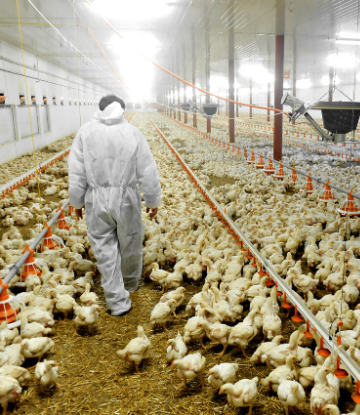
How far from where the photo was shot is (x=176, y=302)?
11.4 ft

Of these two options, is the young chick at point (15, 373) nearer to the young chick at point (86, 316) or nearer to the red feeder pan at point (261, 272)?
the young chick at point (86, 316)

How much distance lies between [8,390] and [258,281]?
2.46 m

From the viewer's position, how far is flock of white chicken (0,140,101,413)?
8.62 ft

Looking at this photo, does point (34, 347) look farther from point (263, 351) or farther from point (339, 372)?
point (339, 372)

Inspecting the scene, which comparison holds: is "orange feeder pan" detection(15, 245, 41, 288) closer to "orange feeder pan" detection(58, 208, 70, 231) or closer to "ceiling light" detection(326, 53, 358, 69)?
"orange feeder pan" detection(58, 208, 70, 231)

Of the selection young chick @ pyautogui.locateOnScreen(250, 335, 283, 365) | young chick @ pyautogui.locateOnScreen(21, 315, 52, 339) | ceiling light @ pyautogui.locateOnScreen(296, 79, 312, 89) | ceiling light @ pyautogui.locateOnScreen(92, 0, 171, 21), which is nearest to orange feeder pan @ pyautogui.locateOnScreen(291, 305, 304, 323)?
young chick @ pyautogui.locateOnScreen(250, 335, 283, 365)

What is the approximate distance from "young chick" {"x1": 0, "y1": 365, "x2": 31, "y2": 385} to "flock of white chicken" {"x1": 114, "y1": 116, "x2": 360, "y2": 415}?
72 centimetres

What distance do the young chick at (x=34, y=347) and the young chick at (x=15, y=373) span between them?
0.20m

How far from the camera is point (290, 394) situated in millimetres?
2312

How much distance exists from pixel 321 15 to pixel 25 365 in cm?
955

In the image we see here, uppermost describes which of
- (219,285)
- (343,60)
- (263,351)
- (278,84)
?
(343,60)

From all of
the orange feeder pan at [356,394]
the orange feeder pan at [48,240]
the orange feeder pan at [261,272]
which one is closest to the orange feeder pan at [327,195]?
the orange feeder pan at [261,272]

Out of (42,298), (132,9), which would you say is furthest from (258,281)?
(132,9)

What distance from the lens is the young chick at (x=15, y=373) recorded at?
8.46ft
